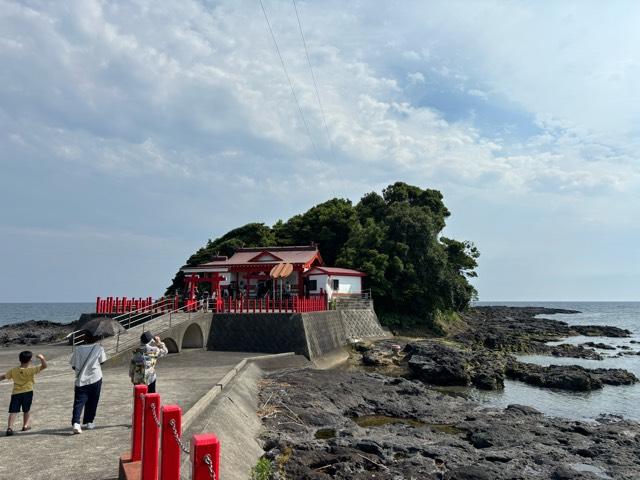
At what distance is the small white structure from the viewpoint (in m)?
31.8

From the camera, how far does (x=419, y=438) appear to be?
12.2 metres

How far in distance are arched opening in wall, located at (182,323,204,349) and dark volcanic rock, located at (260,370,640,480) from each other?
717 cm

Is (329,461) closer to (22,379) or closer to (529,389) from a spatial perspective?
(22,379)

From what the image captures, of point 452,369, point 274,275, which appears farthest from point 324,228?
point 452,369

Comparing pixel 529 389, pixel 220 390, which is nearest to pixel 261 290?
pixel 529 389

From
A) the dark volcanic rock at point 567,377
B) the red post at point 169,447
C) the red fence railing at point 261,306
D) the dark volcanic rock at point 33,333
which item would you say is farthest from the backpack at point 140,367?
the dark volcanic rock at point 33,333

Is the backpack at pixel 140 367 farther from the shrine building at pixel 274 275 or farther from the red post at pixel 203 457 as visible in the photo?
the shrine building at pixel 274 275

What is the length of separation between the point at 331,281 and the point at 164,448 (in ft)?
93.3

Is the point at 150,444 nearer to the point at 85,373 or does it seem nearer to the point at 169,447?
the point at 169,447

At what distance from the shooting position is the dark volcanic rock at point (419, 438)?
379 inches

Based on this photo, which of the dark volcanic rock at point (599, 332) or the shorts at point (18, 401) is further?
the dark volcanic rock at point (599, 332)

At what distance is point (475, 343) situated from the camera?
1446 inches

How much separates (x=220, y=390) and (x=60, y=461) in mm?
5487

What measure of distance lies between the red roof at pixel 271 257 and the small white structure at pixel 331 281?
94 cm
